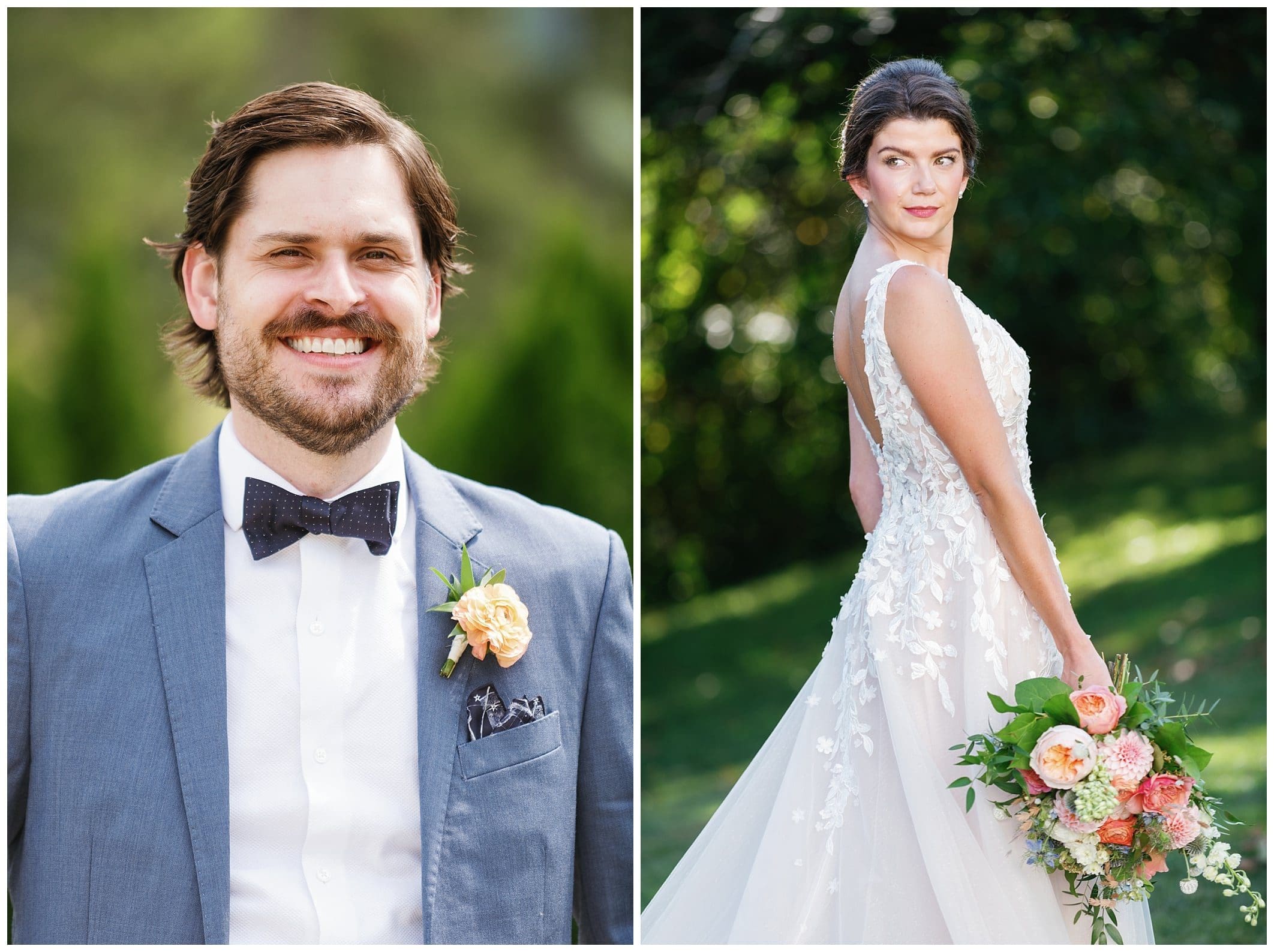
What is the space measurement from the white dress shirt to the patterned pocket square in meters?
0.12

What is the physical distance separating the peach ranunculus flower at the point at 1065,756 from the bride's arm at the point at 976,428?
186 millimetres

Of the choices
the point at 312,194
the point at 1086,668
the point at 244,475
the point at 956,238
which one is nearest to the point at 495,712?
the point at 244,475

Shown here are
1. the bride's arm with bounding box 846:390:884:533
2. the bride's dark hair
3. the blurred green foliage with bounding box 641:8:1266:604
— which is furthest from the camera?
the blurred green foliage with bounding box 641:8:1266:604

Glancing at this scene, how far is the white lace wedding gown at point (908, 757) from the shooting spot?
8.59ft

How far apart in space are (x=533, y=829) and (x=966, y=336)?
54.9 inches

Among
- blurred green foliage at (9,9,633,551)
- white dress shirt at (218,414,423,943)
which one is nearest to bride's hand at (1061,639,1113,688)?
white dress shirt at (218,414,423,943)

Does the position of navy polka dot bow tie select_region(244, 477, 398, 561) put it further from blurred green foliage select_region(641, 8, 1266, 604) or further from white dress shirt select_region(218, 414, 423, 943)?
blurred green foliage select_region(641, 8, 1266, 604)

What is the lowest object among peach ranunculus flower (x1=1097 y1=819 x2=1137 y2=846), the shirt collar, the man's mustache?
peach ranunculus flower (x1=1097 y1=819 x2=1137 y2=846)

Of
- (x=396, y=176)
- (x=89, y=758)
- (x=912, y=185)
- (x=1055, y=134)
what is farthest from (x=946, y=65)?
(x=89, y=758)

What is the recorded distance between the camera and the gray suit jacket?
2.41 metres

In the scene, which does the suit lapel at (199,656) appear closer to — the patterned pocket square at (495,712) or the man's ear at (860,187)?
→ the patterned pocket square at (495,712)

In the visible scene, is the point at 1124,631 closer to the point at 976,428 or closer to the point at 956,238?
the point at 956,238

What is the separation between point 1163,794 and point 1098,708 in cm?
21

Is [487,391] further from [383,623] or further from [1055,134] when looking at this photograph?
[1055,134]
